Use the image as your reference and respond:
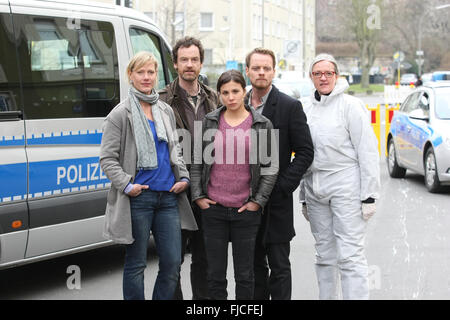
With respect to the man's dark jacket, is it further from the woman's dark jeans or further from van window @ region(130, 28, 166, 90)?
van window @ region(130, 28, 166, 90)

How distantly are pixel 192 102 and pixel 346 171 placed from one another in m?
1.16

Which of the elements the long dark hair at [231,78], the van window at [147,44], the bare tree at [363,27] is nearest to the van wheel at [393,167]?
the van window at [147,44]

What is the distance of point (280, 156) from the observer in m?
4.91

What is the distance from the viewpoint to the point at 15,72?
5.70 metres

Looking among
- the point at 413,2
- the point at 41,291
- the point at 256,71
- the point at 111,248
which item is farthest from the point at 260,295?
the point at 413,2

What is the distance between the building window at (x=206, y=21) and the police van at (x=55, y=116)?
51.2 m

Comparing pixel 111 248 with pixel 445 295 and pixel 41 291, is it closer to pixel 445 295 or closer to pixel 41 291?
pixel 41 291

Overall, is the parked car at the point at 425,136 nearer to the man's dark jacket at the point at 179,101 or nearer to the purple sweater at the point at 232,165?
the man's dark jacket at the point at 179,101

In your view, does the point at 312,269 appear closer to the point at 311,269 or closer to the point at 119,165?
the point at 311,269

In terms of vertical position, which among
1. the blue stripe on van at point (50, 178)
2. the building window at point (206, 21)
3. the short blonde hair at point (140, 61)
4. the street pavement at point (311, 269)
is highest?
the building window at point (206, 21)

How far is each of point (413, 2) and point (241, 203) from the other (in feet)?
255

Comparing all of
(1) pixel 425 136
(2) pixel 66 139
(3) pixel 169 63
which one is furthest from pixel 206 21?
(2) pixel 66 139

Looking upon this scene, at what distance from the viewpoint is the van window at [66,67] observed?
582cm

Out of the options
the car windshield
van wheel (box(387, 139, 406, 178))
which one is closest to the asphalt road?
the car windshield
